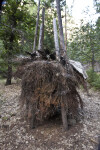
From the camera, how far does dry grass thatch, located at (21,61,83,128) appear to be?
2.38 metres

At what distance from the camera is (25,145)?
7.52ft

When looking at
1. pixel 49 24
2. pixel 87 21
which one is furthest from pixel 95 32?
pixel 49 24

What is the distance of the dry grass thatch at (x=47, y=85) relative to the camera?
2.38 meters

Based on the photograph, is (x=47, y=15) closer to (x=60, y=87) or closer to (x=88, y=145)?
(x=60, y=87)

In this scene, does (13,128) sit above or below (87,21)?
below

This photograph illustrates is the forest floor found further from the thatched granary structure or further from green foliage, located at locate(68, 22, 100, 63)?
green foliage, located at locate(68, 22, 100, 63)

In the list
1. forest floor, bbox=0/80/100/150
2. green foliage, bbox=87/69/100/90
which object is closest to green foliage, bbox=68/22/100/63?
green foliage, bbox=87/69/100/90

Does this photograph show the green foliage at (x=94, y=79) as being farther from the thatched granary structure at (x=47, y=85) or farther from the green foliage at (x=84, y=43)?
the thatched granary structure at (x=47, y=85)

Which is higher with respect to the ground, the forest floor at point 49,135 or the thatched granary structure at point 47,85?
the thatched granary structure at point 47,85

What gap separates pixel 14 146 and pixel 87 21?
8.61 m

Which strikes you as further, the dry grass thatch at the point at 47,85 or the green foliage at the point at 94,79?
the green foliage at the point at 94,79

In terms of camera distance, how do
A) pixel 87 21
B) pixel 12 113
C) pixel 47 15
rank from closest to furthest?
pixel 12 113, pixel 87 21, pixel 47 15

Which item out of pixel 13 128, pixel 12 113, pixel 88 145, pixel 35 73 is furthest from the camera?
pixel 12 113

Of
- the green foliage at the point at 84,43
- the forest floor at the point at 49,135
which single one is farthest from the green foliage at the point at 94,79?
the forest floor at the point at 49,135
